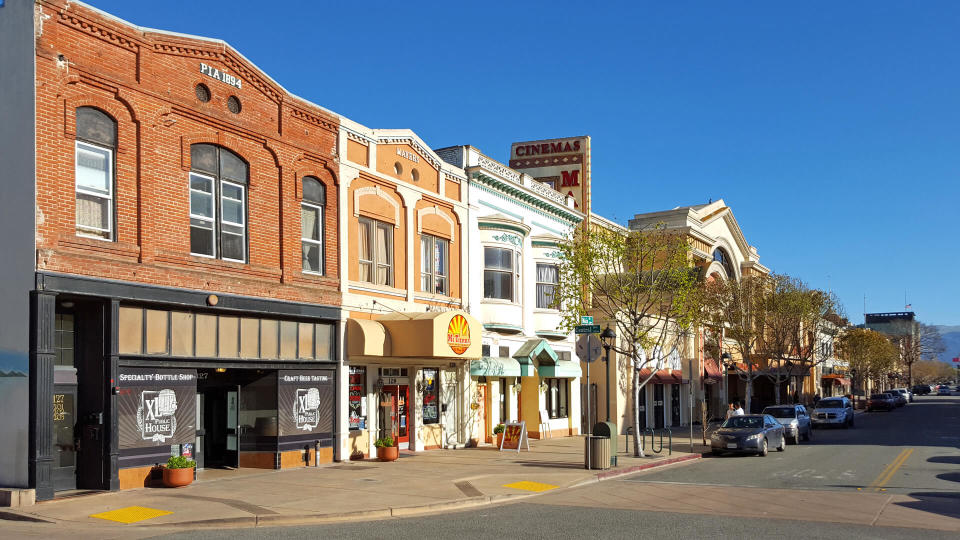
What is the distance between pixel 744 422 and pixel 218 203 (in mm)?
18668

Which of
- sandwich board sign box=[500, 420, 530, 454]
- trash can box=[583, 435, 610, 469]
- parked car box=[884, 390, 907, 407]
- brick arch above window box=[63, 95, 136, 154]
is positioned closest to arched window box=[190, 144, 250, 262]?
brick arch above window box=[63, 95, 136, 154]

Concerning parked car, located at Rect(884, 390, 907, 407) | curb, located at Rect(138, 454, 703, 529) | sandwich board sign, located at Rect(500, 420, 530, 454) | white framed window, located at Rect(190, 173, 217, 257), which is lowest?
parked car, located at Rect(884, 390, 907, 407)

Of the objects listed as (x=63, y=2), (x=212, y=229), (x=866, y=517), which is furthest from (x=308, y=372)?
(x=866, y=517)

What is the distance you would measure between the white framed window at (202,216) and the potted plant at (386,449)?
23.1 ft

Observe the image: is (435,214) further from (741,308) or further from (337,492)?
(741,308)

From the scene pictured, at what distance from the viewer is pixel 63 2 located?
16.9m

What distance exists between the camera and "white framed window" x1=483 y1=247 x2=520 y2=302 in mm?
31281

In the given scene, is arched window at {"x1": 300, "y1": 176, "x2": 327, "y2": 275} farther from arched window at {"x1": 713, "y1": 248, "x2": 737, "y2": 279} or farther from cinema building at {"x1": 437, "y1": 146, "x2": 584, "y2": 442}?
arched window at {"x1": 713, "y1": 248, "x2": 737, "y2": 279}

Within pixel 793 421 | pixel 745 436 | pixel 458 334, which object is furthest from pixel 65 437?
pixel 793 421

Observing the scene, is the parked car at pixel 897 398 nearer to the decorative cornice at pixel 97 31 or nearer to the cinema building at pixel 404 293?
the cinema building at pixel 404 293

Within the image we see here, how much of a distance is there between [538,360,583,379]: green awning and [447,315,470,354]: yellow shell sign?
7.76 m

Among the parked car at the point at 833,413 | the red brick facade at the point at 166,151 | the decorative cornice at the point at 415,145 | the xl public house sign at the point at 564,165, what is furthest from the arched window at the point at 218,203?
the parked car at the point at 833,413

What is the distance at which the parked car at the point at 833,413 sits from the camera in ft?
154

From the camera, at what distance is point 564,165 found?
40312 mm
